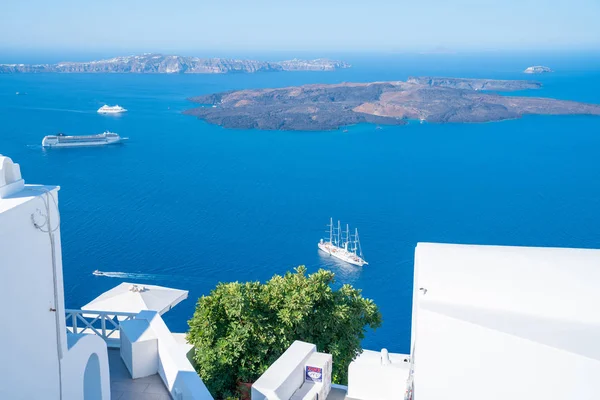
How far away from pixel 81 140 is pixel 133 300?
33.4m

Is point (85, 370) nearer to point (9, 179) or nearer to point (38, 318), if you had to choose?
point (38, 318)

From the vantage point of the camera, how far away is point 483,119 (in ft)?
203

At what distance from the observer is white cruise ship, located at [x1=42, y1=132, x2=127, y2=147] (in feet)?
145

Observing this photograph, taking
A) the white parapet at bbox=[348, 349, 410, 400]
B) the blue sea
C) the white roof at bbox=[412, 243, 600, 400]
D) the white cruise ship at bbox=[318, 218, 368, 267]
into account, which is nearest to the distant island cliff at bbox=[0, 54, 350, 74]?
the blue sea

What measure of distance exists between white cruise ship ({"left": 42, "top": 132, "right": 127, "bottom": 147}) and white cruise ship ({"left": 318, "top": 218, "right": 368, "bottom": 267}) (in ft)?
80.2

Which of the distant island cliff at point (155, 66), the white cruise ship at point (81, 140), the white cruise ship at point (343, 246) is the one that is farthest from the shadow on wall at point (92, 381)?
the distant island cliff at point (155, 66)

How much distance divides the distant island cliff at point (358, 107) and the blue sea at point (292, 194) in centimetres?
290

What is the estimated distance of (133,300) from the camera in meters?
15.0

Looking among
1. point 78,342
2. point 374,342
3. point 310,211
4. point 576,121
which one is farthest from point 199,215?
point 576,121

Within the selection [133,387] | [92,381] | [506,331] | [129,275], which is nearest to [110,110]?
[129,275]

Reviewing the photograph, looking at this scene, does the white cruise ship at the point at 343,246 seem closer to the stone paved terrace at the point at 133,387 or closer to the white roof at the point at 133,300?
the white roof at the point at 133,300

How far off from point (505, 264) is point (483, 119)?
2420 inches

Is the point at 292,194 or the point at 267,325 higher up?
the point at 267,325

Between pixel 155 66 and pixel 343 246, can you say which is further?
pixel 155 66
